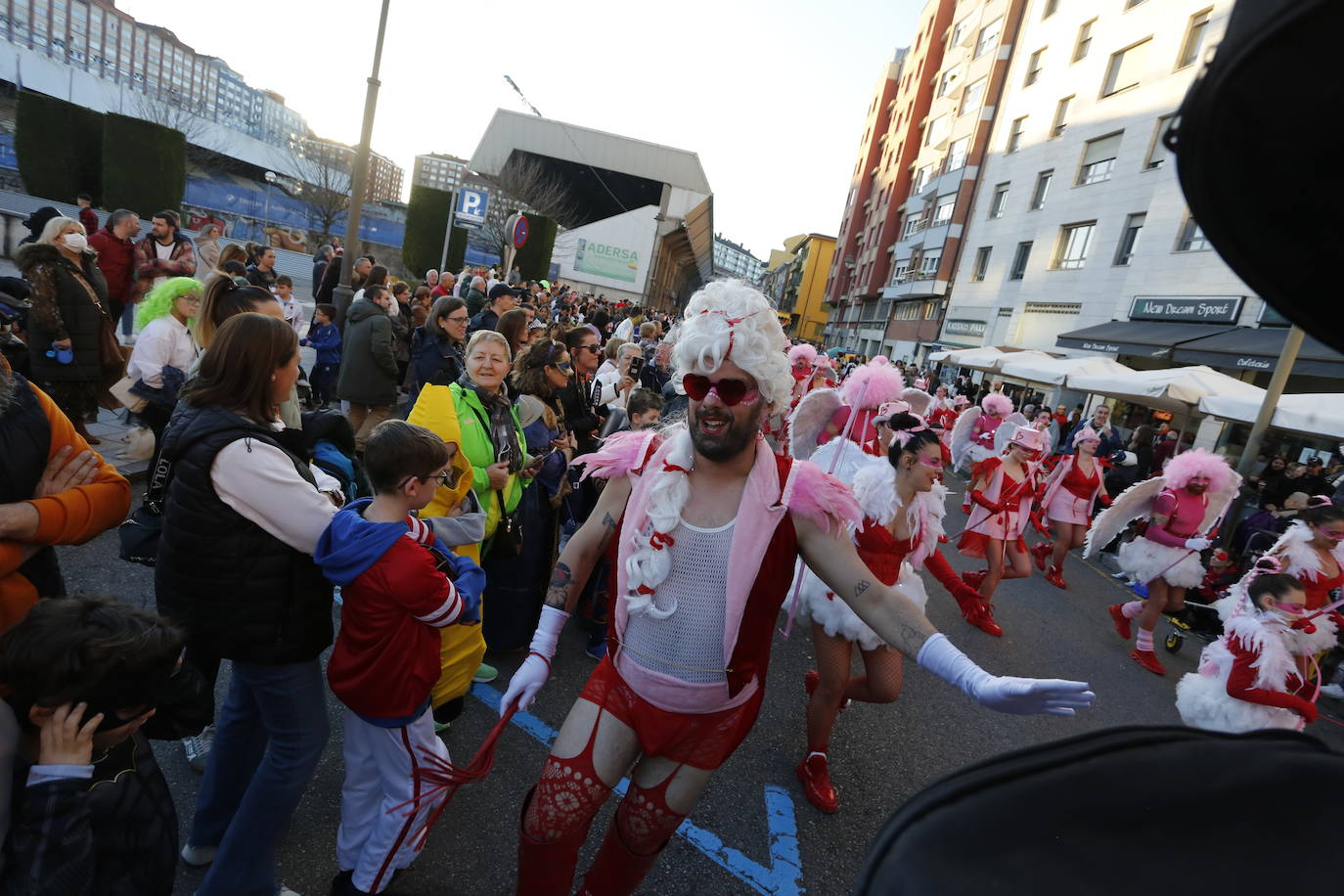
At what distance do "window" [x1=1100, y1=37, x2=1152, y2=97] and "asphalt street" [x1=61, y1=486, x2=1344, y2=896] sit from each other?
2156 centimetres

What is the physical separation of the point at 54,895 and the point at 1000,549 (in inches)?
263

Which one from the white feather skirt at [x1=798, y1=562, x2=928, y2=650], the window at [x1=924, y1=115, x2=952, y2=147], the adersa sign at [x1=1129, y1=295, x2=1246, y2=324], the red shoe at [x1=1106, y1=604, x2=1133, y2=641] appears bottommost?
the red shoe at [x1=1106, y1=604, x2=1133, y2=641]

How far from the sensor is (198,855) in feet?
8.00

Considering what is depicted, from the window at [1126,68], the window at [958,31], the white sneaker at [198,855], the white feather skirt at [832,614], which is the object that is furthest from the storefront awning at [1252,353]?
the window at [958,31]

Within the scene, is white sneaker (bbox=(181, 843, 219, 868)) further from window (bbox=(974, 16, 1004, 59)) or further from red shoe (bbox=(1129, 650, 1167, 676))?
window (bbox=(974, 16, 1004, 59))

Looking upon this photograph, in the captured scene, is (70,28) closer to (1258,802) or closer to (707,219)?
(707,219)

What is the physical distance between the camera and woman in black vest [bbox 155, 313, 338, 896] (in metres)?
1.97

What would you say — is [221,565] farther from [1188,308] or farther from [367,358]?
[1188,308]

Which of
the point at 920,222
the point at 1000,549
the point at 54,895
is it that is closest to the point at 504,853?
the point at 54,895

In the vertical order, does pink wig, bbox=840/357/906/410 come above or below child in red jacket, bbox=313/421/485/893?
above

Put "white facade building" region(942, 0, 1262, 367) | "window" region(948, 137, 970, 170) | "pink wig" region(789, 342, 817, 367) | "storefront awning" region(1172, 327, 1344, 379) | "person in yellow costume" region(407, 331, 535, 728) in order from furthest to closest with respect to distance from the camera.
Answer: "window" region(948, 137, 970, 170) → "white facade building" region(942, 0, 1262, 367) → "storefront awning" region(1172, 327, 1344, 379) → "pink wig" region(789, 342, 817, 367) → "person in yellow costume" region(407, 331, 535, 728)

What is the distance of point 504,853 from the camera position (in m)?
2.75

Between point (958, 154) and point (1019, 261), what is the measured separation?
10335mm

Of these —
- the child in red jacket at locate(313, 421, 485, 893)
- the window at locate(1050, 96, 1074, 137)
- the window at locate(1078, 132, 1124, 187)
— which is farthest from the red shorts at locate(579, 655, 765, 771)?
the window at locate(1050, 96, 1074, 137)
